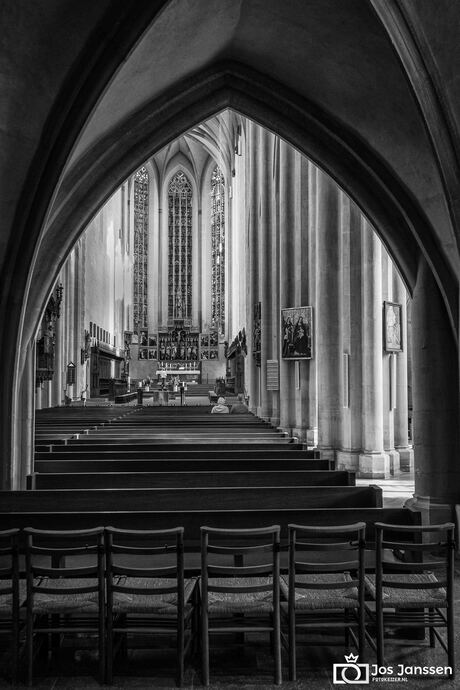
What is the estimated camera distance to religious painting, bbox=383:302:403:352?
34.8ft

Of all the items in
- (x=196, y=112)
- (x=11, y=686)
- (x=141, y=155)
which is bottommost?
(x=11, y=686)

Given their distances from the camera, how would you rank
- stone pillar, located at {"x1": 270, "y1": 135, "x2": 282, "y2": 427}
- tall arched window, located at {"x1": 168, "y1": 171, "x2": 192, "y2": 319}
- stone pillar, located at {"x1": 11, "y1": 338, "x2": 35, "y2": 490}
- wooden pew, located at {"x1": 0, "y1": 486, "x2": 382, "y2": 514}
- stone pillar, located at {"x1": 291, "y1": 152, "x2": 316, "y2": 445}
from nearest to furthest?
wooden pew, located at {"x1": 0, "y1": 486, "x2": 382, "y2": 514} < stone pillar, located at {"x1": 11, "y1": 338, "x2": 35, "y2": 490} < stone pillar, located at {"x1": 291, "y1": 152, "x2": 316, "y2": 445} < stone pillar, located at {"x1": 270, "y1": 135, "x2": 282, "y2": 427} < tall arched window, located at {"x1": 168, "y1": 171, "x2": 192, "y2": 319}

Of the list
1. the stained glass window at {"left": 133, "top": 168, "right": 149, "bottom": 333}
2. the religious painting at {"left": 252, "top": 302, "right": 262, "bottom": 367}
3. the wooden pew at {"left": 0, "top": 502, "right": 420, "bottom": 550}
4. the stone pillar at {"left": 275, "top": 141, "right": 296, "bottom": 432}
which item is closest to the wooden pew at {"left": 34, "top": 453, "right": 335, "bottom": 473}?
the wooden pew at {"left": 0, "top": 502, "right": 420, "bottom": 550}

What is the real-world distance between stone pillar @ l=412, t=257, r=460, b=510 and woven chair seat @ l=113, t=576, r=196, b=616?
3.73 m

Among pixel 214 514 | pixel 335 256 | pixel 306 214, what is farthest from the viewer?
pixel 306 214

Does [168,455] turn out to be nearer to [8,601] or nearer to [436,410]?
[436,410]

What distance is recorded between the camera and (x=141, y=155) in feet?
28.1

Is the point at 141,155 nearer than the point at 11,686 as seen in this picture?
No

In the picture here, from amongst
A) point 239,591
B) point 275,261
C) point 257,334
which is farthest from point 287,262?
point 239,591

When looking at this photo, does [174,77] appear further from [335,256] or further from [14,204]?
[335,256]

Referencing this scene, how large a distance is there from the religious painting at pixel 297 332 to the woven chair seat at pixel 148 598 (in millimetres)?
9629

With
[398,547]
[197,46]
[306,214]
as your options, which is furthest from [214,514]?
[306,214]

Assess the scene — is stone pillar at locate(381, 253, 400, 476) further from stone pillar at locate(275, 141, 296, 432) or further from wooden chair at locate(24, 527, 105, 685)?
wooden chair at locate(24, 527, 105, 685)

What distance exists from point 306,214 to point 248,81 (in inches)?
258
